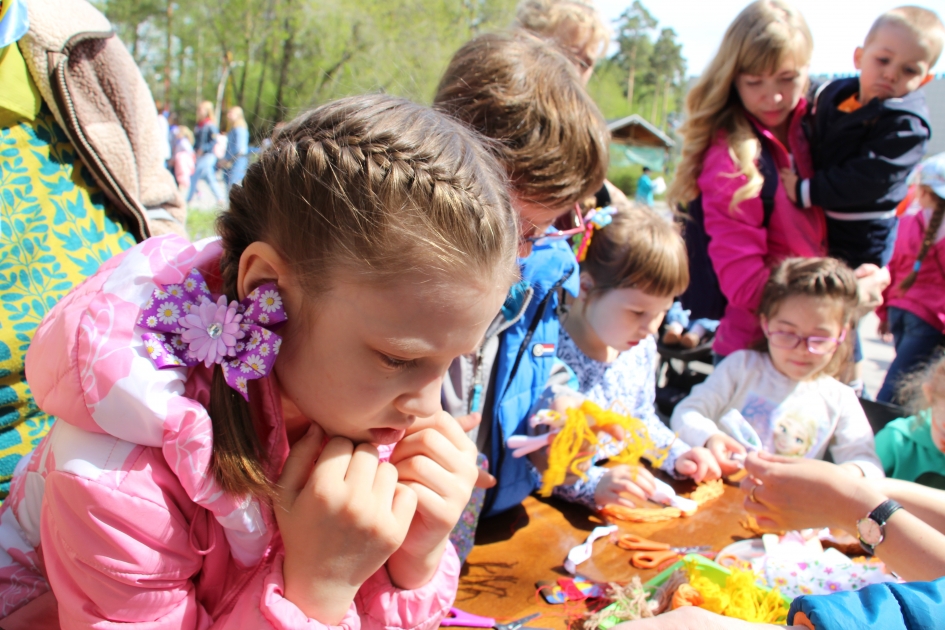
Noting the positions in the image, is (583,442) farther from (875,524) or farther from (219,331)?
(219,331)

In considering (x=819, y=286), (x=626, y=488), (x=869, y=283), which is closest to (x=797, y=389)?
(x=819, y=286)

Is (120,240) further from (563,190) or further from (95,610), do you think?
(563,190)

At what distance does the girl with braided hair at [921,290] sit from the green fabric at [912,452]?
4.50ft

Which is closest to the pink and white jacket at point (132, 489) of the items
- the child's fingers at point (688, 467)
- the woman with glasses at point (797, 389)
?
the child's fingers at point (688, 467)

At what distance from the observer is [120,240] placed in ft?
4.71

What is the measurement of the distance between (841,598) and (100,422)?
1.09 meters

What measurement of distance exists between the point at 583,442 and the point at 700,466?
53 cm

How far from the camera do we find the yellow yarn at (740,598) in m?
1.34

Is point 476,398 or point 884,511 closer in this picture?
point 884,511

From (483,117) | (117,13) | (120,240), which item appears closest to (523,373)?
(483,117)

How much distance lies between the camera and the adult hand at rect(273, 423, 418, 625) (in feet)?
3.08

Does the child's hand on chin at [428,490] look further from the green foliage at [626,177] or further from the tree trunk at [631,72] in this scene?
the tree trunk at [631,72]

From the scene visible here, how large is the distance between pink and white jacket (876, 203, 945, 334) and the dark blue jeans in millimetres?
34

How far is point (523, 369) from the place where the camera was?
1.68 meters
